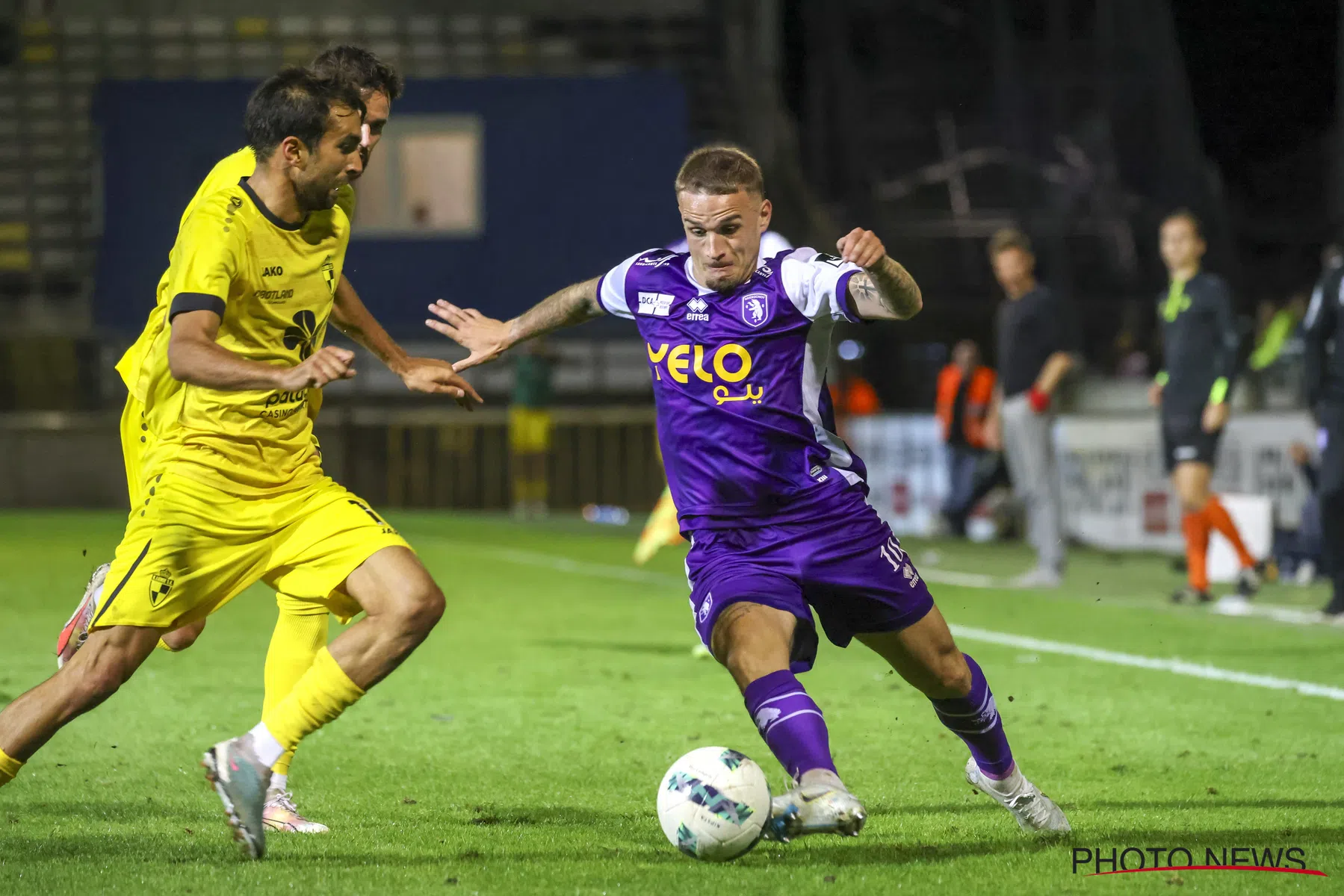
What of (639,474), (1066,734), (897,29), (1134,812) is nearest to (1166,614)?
(1066,734)

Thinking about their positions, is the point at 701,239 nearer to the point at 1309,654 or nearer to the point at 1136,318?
the point at 1309,654

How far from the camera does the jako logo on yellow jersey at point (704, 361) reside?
14.8 ft

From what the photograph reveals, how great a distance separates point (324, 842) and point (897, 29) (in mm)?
36256

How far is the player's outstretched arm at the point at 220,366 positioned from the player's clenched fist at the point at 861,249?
1.18 metres

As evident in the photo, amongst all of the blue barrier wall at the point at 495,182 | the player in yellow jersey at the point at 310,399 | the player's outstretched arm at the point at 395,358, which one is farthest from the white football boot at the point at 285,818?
the blue barrier wall at the point at 495,182

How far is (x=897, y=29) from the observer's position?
38.9 m

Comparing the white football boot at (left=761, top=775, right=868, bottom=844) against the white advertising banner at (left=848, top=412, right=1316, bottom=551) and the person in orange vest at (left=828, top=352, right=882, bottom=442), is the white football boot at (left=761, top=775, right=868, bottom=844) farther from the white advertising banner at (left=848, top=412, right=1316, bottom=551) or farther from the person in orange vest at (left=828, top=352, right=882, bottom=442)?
the person in orange vest at (left=828, top=352, right=882, bottom=442)

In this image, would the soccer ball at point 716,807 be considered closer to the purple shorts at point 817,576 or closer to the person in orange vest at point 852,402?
the purple shorts at point 817,576

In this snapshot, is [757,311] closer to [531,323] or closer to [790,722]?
[531,323]

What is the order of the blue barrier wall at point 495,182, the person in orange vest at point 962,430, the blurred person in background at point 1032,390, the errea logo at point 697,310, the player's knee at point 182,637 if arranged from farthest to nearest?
1. the blue barrier wall at point 495,182
2. the person in orange vest at point 962,430
3. the blurred person in background at point 1032,390
4. the player's knee at point 182,637
5. the errea logo at point 697,310

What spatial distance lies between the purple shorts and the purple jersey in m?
0.06

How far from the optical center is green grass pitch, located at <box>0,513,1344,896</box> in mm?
4195

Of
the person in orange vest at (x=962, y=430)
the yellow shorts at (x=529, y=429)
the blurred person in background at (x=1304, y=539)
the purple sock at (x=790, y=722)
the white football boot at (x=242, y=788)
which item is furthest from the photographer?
the yellow shorts at (x=529, y=429)

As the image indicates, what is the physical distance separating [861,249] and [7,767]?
2.42m
